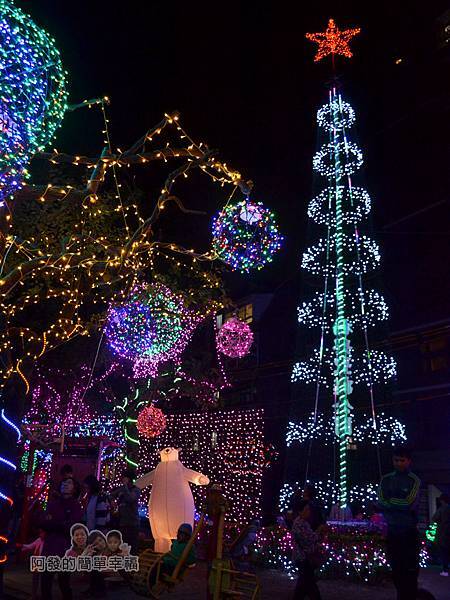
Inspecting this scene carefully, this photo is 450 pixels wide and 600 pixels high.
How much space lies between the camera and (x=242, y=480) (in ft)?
51.1

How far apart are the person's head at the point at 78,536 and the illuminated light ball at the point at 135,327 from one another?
411 centimetres

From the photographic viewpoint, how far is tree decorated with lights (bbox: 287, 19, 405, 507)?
453 inches

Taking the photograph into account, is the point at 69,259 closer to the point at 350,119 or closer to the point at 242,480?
the point at 350,119

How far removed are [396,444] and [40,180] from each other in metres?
9.07

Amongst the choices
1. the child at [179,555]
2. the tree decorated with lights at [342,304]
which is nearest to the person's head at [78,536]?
the child at [179,555]

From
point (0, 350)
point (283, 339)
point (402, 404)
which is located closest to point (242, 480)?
point (402, 404)

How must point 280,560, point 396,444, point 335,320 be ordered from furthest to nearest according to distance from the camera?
point 335,320 → point 396,444 → point 280,560

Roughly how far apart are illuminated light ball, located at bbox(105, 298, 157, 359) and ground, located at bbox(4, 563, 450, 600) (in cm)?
393

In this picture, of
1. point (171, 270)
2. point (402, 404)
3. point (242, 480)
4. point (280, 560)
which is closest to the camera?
point (280, 560)

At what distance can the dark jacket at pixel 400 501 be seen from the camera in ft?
17.3

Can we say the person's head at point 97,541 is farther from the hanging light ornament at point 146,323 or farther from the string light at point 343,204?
the string light at point 343,204

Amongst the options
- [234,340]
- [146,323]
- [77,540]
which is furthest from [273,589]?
[234,340]

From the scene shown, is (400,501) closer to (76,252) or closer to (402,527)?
(402,527)

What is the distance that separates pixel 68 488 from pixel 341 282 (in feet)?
23.7
